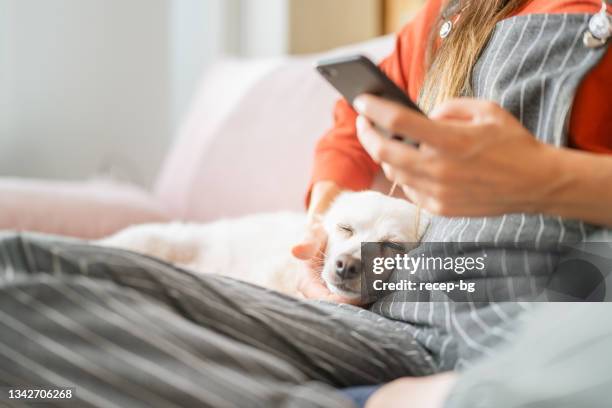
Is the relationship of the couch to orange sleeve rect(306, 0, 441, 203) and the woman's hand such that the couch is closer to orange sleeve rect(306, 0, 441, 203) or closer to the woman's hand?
orange sleeve rect(306, 0, 441, 203)

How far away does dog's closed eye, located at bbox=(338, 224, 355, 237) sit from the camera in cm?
99

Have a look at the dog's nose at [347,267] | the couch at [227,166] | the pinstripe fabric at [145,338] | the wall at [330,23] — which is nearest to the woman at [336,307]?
the pinstripe fabric at [145,338]

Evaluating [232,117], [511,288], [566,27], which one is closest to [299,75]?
[232,117]

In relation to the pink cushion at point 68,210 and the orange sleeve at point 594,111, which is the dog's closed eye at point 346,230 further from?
the pink cushion at point 68,210

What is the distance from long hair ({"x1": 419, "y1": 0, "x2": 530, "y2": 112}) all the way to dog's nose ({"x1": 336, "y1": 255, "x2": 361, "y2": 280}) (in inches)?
8.3

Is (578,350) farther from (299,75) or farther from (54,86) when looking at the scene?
(54,86)

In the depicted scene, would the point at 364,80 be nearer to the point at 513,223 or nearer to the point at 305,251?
the point at 513,223

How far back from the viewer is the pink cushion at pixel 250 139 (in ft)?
4.77

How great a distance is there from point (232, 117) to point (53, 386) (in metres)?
1.18

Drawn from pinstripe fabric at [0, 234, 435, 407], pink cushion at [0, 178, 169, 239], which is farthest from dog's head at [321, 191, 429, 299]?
pink cushion at [0, 178, 169, 239]

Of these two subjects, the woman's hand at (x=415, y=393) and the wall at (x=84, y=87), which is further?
the wall at (x=84, y=87)

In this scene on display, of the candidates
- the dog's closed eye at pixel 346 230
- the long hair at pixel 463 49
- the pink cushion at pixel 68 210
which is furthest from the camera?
the pink cushion at pixel 68 210

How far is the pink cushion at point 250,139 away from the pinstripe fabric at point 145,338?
0.77 meters

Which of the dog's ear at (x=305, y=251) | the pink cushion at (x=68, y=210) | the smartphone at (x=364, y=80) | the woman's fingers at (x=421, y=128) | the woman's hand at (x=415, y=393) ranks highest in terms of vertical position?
the smartphone at (x=364, y=80)
